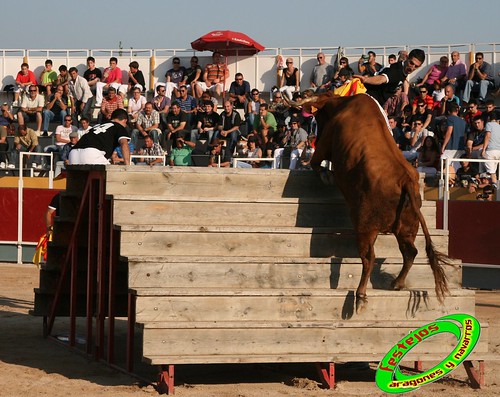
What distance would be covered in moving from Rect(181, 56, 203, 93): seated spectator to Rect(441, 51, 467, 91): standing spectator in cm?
531

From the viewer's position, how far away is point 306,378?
797 cm

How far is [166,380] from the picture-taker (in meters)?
7.31

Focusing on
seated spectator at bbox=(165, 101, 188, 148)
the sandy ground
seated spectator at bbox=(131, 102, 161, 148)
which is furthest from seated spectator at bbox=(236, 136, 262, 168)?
the sandy ground

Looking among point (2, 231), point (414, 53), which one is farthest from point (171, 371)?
point (2, 231)

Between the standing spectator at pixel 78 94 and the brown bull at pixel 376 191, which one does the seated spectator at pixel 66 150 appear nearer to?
the standing spectator at pixel 78 94

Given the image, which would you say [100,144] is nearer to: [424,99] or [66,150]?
[424,99]

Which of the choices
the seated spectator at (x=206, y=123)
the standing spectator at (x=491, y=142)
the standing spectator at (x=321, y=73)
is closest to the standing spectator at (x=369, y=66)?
the standing spectator at (x=321, y=73)

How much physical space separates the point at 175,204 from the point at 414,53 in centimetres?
248

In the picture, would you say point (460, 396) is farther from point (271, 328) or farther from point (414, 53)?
point (414, 53)

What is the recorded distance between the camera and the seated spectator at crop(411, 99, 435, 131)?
1767 cm

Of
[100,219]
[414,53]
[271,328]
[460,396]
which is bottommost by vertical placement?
[460,396]

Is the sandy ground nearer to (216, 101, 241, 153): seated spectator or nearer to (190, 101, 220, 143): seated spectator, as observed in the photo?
(216, 101, 241, 153): seated spectator

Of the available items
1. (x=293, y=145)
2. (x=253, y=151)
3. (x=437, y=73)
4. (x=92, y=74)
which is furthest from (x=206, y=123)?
(x=437, y=73)

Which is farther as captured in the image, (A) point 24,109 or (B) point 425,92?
(A) point 24,109
